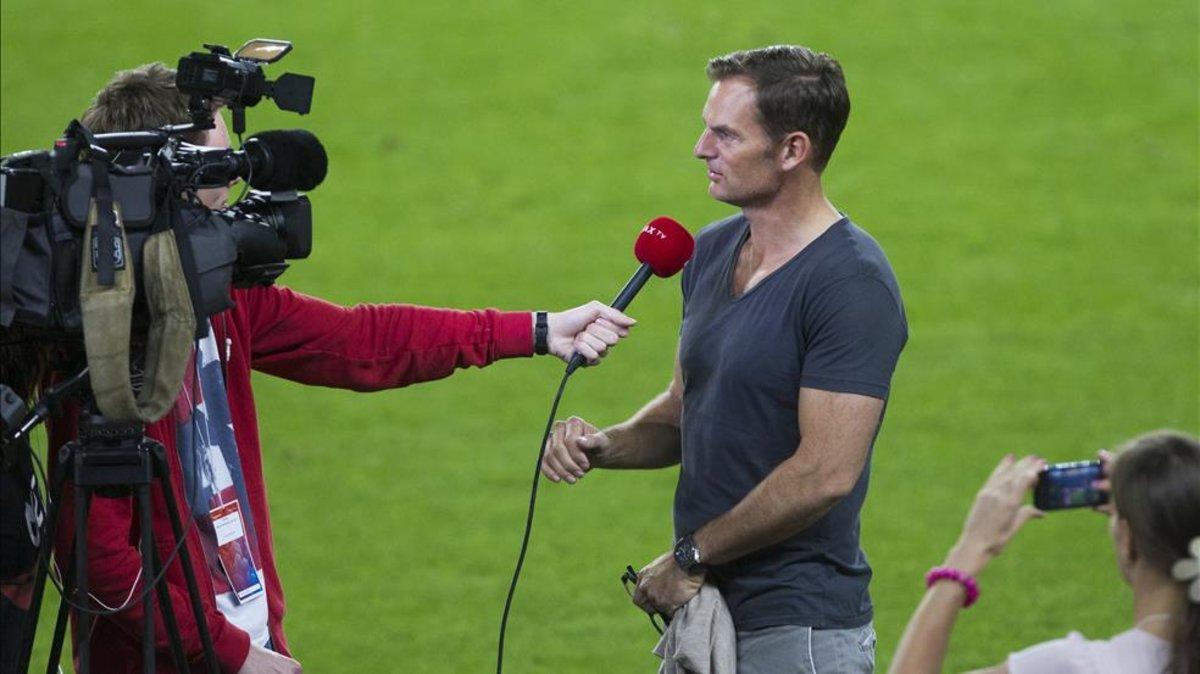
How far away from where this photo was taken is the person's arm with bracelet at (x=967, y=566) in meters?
2.26

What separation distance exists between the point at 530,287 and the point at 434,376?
3.94 m

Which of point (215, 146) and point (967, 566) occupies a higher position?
point (215, 146)

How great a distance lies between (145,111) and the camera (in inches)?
110

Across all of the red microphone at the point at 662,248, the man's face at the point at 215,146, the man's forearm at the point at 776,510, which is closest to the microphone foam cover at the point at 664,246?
the red microphone at the point at 662,248

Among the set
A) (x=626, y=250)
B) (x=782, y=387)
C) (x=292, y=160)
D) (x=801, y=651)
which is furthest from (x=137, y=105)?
(x=626, y=250)

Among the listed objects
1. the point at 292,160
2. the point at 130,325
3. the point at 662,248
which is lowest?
the point at 130,325

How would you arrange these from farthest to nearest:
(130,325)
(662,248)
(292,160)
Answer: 1. (662,248)
2. (292,160)
3. (130,325)

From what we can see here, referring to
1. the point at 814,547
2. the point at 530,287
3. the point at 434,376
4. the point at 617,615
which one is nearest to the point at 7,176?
the point at 434,376

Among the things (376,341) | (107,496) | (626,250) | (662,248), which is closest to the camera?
(107,496)

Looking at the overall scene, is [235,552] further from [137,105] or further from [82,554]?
[137,105]

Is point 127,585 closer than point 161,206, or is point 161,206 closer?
point 161,206

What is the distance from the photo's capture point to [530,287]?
23.0 feet

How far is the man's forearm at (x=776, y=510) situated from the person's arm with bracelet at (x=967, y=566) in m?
0.40

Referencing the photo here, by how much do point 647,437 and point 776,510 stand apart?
472 mm
